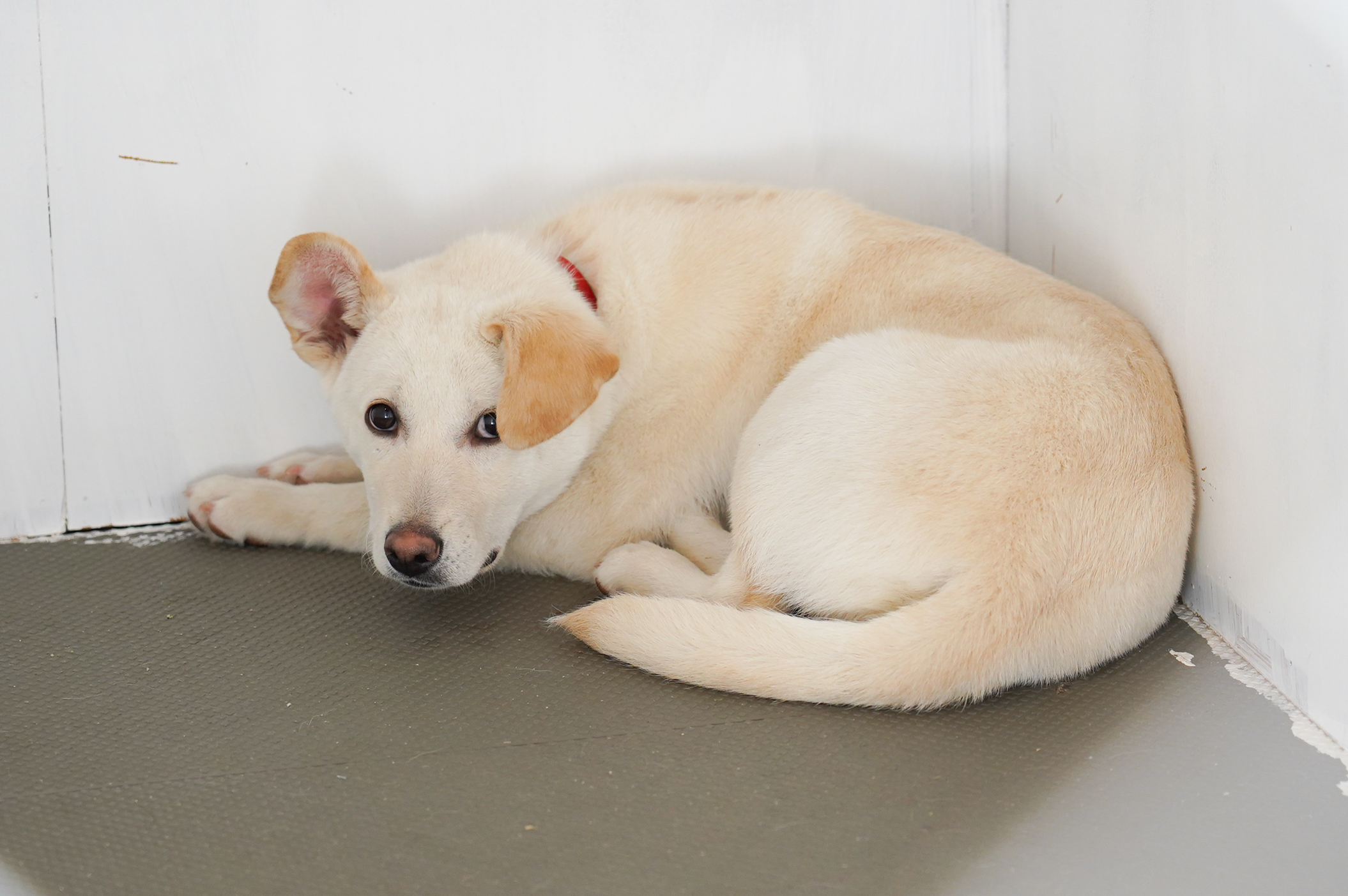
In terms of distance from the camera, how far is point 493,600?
2436 mm

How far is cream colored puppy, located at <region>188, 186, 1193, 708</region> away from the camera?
1893mm

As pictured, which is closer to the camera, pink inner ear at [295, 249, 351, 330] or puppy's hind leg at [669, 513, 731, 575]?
pink inner ear at [295, 249, 351, 330]

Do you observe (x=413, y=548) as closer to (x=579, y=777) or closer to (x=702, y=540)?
(x=579, y=777)

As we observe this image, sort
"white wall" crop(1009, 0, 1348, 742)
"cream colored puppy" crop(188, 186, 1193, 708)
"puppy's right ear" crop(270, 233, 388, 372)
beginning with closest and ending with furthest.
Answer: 1. "white wall" crop(1009, 0, 1348, 742)
2. "cream colored puppy" crop(188, 186, 1193, 708)
3. "puppy's right ear" crop(270, 233, 388, 372)

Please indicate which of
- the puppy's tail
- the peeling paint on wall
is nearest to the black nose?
the puppy's tail

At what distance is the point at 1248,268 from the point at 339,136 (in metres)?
2.20

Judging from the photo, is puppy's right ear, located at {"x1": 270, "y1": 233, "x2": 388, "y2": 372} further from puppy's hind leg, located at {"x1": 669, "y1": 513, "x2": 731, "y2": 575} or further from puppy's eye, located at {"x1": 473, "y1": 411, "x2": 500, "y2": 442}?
puppy's hind leg, located at {"x1": 669, "y1": 513, "x2": 731, "y2": 575}

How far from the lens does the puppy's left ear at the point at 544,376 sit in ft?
6.71

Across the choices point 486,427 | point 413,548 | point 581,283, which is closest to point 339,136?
point 581,283

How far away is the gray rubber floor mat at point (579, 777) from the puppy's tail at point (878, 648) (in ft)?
0.21

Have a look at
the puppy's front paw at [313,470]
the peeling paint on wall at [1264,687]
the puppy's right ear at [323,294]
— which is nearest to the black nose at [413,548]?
the puppy's right ear at [323,294]

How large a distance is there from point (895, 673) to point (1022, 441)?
50 cm

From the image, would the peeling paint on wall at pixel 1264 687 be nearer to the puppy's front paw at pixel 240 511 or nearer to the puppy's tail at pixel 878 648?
the puppy's tail at pixel 878 648

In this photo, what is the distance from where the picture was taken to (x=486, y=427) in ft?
7.27
